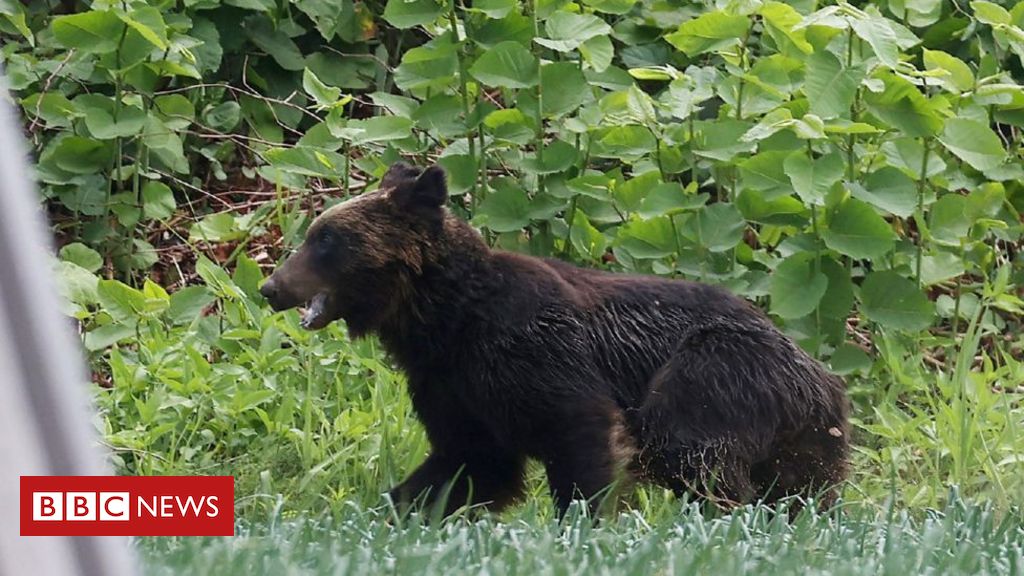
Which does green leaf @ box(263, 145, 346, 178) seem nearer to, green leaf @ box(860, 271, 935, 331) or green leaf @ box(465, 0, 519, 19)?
green leaf @ box(465, 0, 519, 19)

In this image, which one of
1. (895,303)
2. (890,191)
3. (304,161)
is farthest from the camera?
(304,161)

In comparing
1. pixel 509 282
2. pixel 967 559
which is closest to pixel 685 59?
pixel 509 282

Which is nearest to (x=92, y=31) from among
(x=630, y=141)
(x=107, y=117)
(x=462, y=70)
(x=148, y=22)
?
(x=148, y=22)

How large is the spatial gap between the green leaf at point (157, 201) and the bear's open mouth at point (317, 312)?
296 centimetres

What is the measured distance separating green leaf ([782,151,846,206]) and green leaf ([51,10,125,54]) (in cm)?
349

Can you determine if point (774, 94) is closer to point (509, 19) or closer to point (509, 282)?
point (509, 19)

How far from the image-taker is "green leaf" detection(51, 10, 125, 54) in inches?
302

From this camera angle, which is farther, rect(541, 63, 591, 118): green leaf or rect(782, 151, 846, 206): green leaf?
rect(541, 63, 591, 118): green leaf

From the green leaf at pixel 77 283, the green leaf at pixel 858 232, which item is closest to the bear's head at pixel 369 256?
the green leaf at pixel 77 283

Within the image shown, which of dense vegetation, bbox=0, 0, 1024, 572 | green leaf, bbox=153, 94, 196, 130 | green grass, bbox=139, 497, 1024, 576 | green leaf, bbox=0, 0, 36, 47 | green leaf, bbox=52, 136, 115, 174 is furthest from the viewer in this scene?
green leaf, bbox=153, 94, 196, 130

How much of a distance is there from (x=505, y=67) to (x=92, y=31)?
7.20 ft

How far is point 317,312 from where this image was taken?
6.07 meters

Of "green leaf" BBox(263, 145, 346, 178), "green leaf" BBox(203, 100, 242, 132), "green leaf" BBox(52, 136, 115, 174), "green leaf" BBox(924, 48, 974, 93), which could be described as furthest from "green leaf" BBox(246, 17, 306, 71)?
"green leaf" BBox(924, 48, 974, 93)

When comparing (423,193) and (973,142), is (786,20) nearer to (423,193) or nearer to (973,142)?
(973,142)
